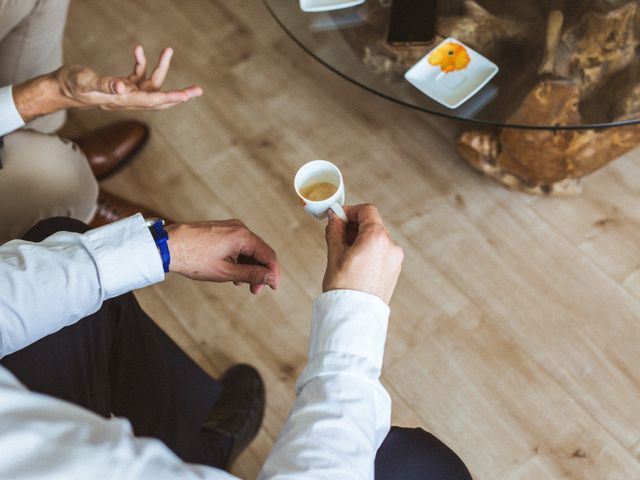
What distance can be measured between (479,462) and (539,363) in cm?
24

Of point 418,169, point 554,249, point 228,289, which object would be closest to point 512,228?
point 554,249

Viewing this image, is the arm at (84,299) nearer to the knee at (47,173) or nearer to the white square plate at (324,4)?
the knee at (47,173)

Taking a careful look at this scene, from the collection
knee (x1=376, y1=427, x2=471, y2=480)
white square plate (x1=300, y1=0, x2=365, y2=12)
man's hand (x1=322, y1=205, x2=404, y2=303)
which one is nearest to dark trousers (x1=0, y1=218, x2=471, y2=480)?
knee (x1=376, y1=427, x2=471, y2=480)

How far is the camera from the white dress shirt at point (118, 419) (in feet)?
2.12

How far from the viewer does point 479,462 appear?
54.0 inches

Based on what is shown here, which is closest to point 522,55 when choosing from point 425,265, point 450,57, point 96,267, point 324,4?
point 450,57

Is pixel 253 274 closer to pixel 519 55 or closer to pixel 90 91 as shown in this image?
pixel 90 91

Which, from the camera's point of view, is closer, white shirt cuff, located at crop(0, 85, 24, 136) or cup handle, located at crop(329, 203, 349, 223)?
cup handle, located at crop(329, 203, 349, 223)

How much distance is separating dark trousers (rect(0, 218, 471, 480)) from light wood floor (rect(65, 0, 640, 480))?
28 centimetres

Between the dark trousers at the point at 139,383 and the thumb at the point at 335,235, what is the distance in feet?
0.90

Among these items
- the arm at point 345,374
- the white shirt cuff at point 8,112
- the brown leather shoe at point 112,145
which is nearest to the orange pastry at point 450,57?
the arm at point 345,374

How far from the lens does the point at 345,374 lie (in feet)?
2.72

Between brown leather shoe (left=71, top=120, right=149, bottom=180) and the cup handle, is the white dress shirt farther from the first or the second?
brown leather shoe (left=71, top=120, right=149, bottom=180)

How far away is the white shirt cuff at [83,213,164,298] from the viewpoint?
0.99 m
